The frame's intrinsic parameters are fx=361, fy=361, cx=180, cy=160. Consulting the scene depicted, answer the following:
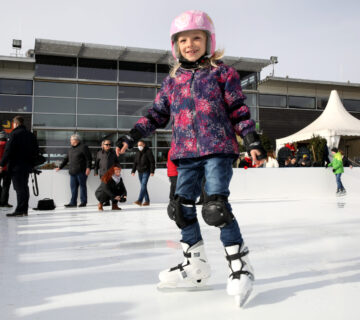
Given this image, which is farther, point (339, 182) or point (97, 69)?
point (97, 69)

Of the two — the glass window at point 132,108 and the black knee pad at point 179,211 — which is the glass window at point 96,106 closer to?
the glass window at point 132,108

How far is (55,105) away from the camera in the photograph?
16875mm

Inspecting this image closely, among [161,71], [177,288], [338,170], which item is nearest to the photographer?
[177,288]

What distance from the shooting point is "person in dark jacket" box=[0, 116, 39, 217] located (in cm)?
557

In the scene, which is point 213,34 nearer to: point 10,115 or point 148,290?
point 148,290

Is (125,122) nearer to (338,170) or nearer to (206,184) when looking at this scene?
(338,170)


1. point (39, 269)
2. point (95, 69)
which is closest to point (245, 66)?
point (95, 69)

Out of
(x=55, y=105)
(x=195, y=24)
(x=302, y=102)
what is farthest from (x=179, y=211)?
(x=302, y=102)

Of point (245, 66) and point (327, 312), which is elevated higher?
point (245, 66)

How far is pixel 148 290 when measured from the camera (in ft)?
5.80

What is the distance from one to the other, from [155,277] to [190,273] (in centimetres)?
29

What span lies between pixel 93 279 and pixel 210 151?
954 millimetres

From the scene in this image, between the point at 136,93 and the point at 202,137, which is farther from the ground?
the point at 136,93

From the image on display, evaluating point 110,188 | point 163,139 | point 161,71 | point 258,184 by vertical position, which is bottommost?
point 110,188
